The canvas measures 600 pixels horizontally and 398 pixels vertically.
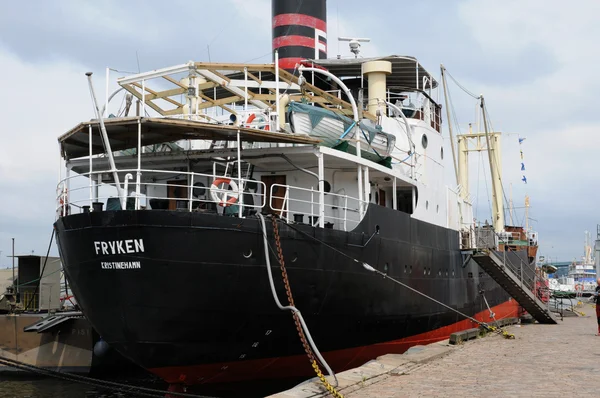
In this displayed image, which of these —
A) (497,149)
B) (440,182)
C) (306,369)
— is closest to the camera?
(306,369)

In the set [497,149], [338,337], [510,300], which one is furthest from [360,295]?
[497,149]

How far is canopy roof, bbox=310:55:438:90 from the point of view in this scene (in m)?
22.8

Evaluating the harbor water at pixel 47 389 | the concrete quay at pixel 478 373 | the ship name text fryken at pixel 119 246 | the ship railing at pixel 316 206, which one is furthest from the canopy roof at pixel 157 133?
the harbor water at pixel 47 389

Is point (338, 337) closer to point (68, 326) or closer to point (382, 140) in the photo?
point (382, 140)

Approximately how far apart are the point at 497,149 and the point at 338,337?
28.7m

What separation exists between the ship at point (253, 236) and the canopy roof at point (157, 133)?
0.04 m

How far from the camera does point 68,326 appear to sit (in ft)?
63.8

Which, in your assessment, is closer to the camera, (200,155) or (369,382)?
(369,382)

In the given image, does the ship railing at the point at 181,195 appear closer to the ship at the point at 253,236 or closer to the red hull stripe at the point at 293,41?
the ship at the point at 253,236

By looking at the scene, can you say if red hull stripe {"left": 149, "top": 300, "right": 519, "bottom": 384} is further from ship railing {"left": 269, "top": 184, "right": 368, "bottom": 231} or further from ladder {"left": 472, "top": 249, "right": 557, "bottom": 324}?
ladder {"left": 472, "top": 249, "right": 557, "bottom": 324}

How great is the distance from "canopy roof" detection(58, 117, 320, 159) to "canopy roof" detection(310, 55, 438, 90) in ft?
29.4

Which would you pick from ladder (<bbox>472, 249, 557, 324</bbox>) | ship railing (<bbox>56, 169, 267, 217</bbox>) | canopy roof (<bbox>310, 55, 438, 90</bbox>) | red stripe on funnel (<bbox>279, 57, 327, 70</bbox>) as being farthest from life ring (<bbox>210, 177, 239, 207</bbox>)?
ladder (<bbox>472, 249, 557, 324</bbox>)

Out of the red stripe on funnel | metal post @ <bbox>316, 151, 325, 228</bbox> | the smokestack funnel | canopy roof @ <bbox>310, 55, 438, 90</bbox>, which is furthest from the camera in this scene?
the smokestack funnel

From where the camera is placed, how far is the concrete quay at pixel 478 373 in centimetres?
1003
